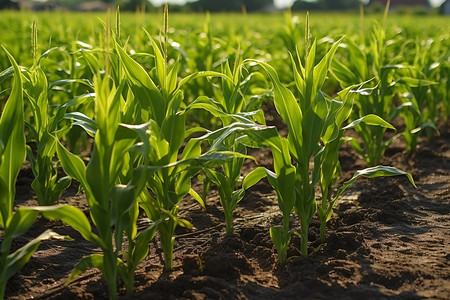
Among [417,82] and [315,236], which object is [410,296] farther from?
[417,82]

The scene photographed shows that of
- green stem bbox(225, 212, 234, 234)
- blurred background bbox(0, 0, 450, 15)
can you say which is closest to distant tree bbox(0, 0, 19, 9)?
blurred background bbox(0, 0, 450, 15)

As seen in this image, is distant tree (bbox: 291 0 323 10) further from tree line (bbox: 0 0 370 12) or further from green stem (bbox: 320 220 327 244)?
green stem (bbox: 320 220 327 244)

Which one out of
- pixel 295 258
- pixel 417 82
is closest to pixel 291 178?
pixel 295 258

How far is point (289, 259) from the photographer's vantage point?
271 centimetres

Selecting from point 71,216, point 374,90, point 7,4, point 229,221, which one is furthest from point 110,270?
point 7,4

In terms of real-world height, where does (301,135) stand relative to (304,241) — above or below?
above

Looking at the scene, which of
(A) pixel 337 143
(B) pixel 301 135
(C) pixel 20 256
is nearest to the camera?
(C) pixel 20 256

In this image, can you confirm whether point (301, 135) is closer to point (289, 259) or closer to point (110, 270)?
point (289, 259)

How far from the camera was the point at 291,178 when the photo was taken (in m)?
2.57

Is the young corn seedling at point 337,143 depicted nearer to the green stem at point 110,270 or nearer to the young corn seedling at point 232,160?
the young corn seedling at point 232,160

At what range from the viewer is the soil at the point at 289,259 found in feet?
7.81

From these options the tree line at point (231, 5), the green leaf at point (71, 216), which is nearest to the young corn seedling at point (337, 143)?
the green leaf at point (71, 216)

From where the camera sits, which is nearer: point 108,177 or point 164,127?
point 108,177

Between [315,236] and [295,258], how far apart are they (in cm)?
34
